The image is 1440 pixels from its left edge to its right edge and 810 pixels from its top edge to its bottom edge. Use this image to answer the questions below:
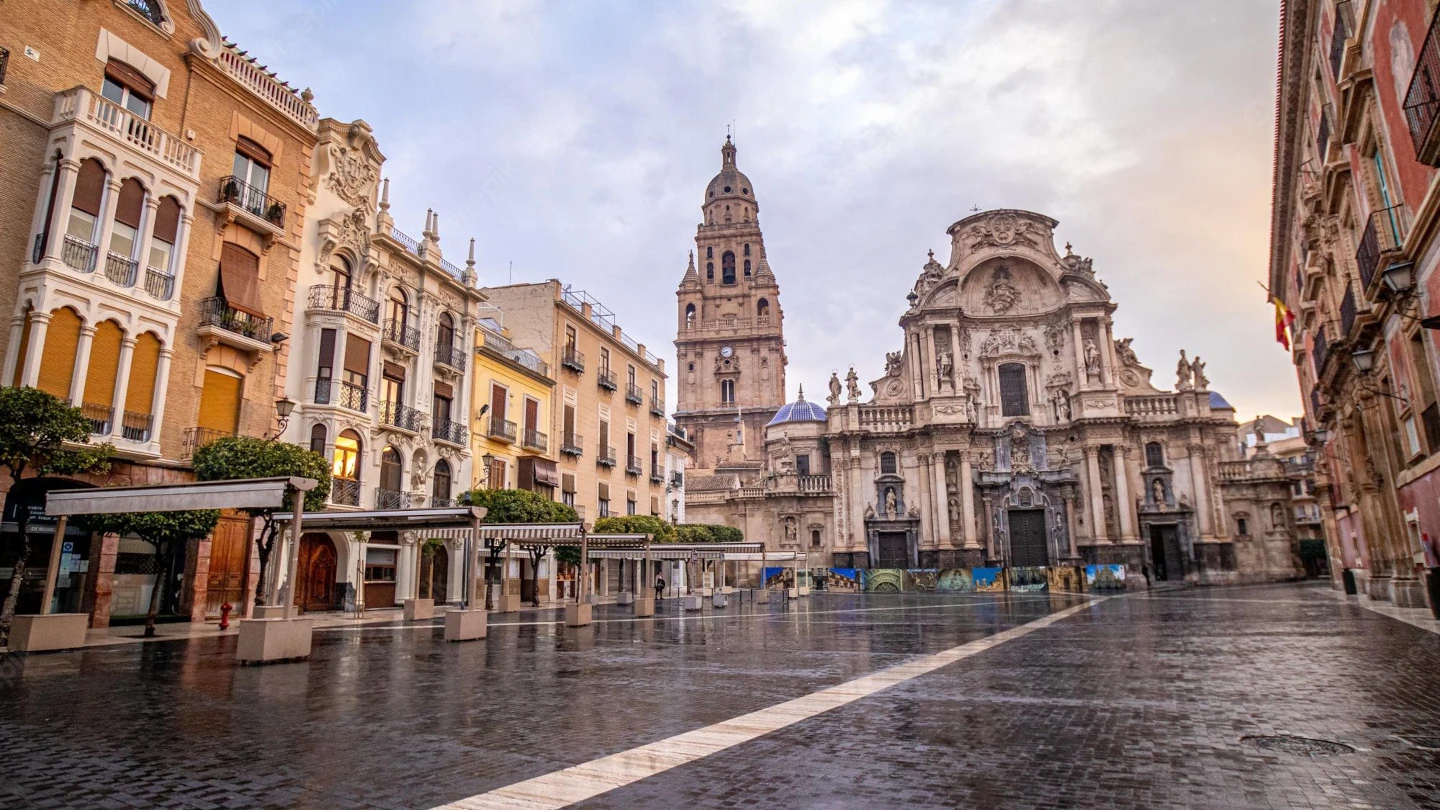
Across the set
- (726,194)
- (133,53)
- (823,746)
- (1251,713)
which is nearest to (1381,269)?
(1251,713)

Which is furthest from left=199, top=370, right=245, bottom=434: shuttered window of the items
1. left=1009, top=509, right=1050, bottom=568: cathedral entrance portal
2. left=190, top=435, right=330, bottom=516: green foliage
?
left=1009, top=509, right=1050, bottom=568: cathedral entrance portal

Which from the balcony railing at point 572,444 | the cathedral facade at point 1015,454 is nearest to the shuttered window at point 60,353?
the balcony railing at point 572,444

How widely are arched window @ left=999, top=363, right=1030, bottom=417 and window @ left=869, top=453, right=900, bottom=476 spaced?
839 centimetres

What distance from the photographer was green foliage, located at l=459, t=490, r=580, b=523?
95.1ft

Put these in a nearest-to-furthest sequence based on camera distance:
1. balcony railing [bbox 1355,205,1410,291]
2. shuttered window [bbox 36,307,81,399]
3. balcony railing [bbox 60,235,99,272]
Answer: balcony railing [bbox 1355,205,1410,291] → shuttered window [bbox 36,307,81,399] → balcony railing [bbox 60,235,99,272]

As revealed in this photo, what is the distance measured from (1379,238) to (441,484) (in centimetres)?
2928

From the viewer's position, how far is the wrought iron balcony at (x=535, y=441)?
36.4 m

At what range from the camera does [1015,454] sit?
5553cm

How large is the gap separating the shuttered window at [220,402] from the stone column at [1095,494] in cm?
4856

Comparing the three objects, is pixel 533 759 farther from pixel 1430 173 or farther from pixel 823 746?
pixel 1430 173

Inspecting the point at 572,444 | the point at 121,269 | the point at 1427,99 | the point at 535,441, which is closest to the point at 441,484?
the point at 535,441

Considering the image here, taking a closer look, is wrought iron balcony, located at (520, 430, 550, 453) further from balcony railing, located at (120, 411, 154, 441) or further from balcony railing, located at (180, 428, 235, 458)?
balcony railing, located at (120, 411, 154, 441)

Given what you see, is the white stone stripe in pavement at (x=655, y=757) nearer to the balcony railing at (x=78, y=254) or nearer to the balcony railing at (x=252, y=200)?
the balcony railing at (x=78, y=254)

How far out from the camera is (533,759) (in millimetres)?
6129
